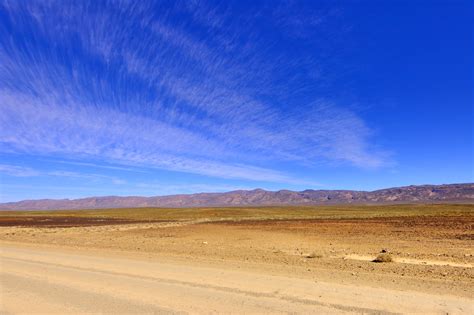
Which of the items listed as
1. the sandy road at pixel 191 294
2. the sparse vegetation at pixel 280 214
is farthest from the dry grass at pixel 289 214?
the sandy road at pixel 191 294

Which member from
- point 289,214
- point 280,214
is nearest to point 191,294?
point 289,214

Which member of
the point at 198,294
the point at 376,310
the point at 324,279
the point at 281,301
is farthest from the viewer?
the point at 324,279

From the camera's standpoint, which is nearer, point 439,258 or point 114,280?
point 114,280

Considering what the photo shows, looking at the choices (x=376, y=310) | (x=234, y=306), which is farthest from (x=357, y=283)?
(x=234, y=306)

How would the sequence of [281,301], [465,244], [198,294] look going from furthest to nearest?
[465,244]
[198,294]
[281,301]

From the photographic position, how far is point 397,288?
30.2 ft

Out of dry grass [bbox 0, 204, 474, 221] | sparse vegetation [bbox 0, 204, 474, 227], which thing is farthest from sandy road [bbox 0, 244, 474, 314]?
dry grass [bbox 0, 204, 474, 221]

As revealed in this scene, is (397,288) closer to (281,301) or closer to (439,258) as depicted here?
(281,301)

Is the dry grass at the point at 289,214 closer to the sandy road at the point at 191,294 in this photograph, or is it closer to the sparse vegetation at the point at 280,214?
the sparse vegetation at the point at 280,214

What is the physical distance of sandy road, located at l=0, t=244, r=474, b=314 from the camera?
24.6 ft

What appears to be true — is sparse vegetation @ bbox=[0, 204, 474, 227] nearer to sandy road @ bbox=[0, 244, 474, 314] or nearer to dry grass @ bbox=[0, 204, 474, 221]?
dry grass @ bbox=[0, 204, 474, 221]

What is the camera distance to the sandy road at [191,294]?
7504mm

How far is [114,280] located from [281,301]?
16.3 feet

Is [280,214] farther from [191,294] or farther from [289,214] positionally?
[191,294]
